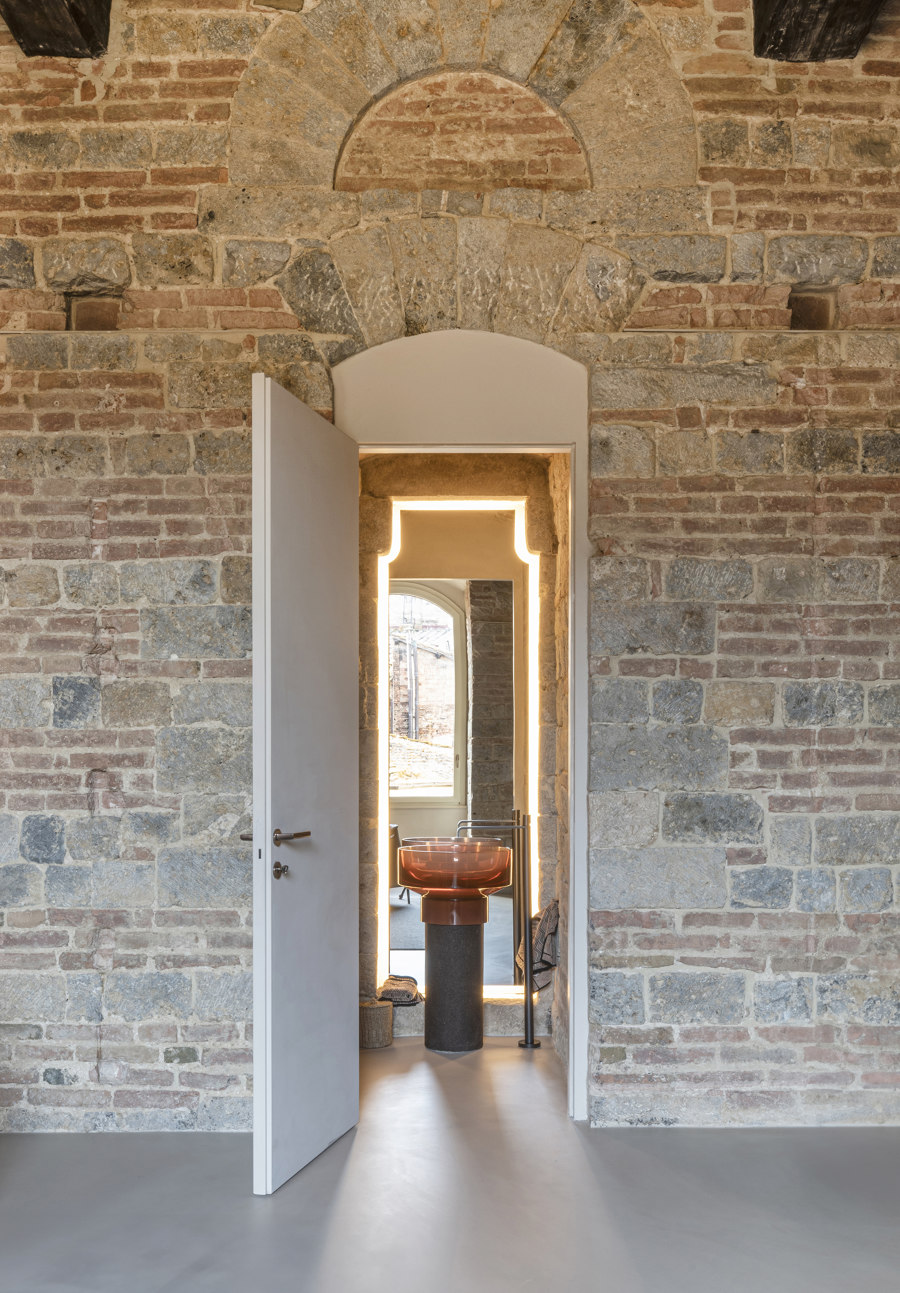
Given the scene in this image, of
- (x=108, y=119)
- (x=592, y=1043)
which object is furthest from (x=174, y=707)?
(x=108, y=119)

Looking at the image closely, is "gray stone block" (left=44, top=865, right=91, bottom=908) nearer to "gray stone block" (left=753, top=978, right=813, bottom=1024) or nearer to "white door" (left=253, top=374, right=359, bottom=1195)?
"white door" (left=253, top=374, right=359, bottom=1195)

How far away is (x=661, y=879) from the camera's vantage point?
11.9 ft

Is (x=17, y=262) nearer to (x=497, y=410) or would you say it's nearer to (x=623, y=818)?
(x=497, y=410)

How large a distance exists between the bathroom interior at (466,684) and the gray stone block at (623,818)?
446 mm

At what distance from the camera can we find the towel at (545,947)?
4570mm

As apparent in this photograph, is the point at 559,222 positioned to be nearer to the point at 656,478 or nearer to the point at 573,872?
the point at 656,478

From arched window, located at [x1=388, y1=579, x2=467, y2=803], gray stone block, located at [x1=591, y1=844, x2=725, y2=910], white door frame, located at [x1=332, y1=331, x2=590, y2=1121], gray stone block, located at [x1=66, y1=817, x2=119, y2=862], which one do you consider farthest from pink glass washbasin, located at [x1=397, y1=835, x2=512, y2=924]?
arched window, located at [x1=388, y1=579, x2=467, y2=803]

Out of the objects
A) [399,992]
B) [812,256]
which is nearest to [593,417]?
[812,256]

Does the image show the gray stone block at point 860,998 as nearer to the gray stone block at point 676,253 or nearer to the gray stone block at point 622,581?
the gray stone block at point 622,581

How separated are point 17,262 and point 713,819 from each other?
319cm

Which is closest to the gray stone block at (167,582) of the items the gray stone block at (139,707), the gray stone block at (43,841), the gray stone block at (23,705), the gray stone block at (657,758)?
the gray stone block at (139,707)

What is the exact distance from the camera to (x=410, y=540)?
6.15 meters

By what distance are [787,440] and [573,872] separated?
5.66 ft

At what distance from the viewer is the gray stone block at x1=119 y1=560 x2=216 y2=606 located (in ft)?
12.0
